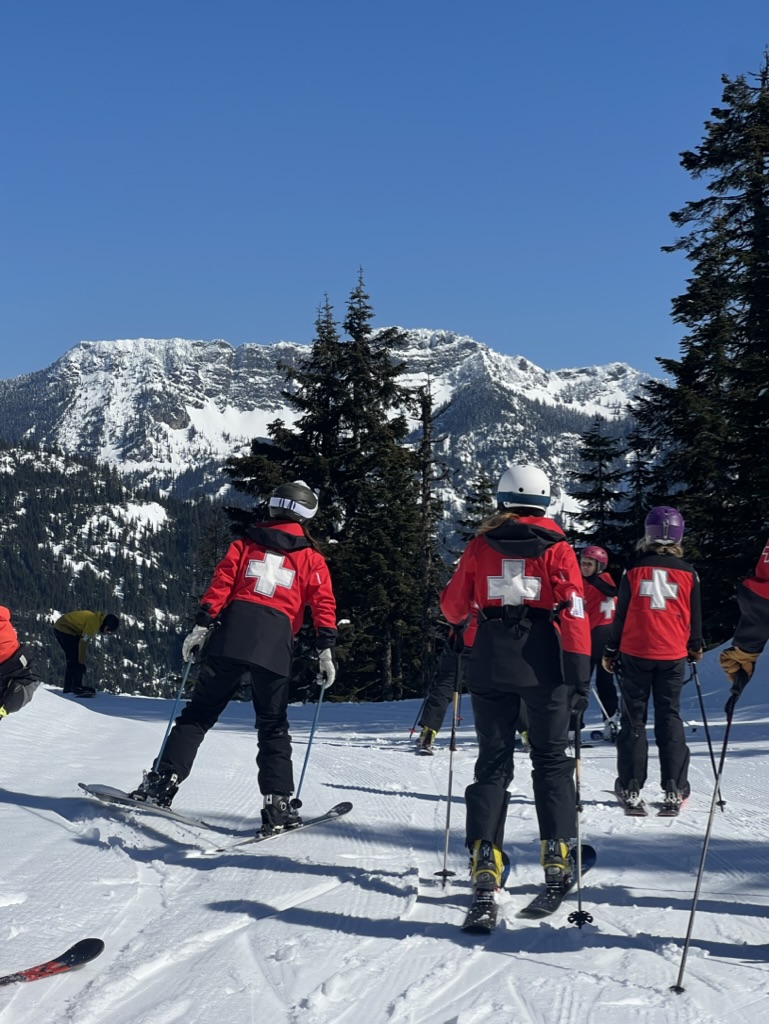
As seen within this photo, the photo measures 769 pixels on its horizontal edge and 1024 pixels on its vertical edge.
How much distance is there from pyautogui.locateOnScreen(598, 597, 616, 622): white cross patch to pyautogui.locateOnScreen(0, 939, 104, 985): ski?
7304 millimetres

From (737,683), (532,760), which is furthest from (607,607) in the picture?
(532,760)

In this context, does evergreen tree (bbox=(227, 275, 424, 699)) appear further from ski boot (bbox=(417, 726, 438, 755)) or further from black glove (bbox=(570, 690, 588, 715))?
black glove (bbox=(570, 690, 588, 715))

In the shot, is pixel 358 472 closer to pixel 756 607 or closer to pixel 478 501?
pixel 478 501

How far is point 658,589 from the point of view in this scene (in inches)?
275

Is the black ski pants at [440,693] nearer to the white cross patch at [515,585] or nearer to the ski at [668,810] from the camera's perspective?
the ski at [668,810]

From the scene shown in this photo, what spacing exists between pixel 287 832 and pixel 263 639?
1.25 meters

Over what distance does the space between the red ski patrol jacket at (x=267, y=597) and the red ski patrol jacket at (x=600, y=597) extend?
4.62 m

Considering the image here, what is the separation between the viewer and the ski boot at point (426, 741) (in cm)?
999

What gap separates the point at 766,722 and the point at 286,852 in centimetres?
773

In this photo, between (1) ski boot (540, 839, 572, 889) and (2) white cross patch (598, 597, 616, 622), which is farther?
(2) white cross patch (598, 597, 616, 622)

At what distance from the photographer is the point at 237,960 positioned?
143 inches

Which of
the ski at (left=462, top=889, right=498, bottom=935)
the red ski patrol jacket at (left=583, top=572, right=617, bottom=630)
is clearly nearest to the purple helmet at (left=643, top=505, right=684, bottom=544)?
the red ski patrol jacket at (left=583, top=572, right=617, bottom=630)

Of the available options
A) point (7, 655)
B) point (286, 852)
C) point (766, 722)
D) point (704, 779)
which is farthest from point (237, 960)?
point (766, 722)

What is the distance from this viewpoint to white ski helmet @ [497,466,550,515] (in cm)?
470
